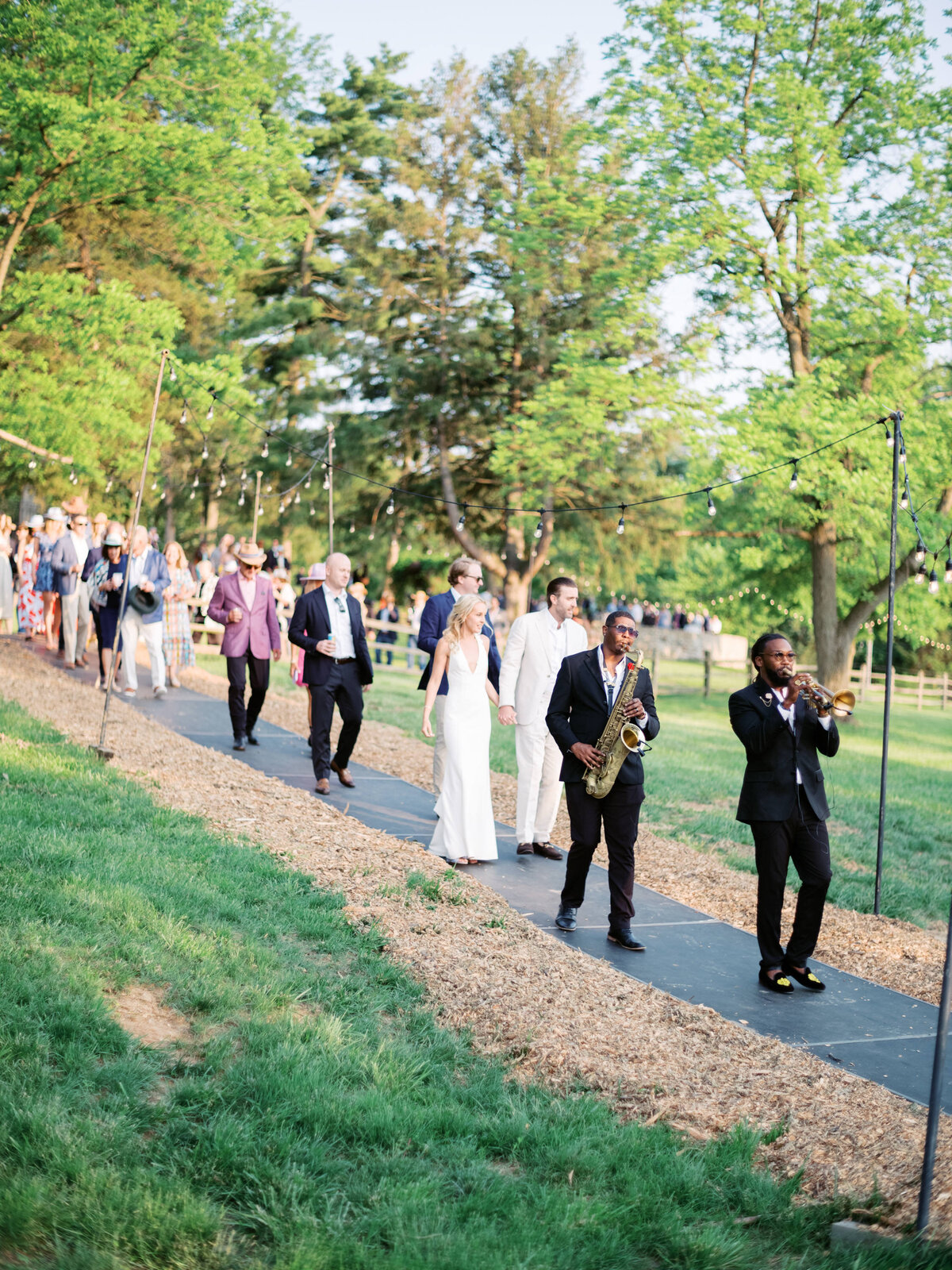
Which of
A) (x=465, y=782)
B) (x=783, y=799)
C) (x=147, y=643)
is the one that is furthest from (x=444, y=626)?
(x=147, y=643)

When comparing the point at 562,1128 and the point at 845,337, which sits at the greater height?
the point at 845,337

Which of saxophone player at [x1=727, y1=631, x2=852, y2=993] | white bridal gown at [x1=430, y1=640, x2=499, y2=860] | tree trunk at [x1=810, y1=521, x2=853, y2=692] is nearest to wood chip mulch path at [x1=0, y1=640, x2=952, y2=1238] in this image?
white bridal gown at [x1=430, y1=640, x2=499, y2=860]

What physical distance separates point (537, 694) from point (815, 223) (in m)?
16.6

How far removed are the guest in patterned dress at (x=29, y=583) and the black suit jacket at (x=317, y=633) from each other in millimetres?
9549

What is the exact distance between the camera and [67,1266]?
329 centimetres

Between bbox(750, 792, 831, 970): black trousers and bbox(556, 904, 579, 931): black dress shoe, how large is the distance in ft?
3.78

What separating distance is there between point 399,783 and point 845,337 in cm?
1418

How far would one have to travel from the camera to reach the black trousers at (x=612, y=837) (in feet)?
23.8

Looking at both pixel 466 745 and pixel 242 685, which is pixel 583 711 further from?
pixel 242 685

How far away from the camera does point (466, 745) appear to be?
880 centimetres

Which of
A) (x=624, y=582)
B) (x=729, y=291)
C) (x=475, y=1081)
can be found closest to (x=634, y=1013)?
(x=475, y=1081)

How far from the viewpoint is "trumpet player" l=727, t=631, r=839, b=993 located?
666 centimetres

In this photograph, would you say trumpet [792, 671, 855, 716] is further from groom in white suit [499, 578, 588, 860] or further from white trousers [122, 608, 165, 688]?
white trousers [122, 608, 165, 688]

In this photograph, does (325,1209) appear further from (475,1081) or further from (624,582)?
(624,582)
